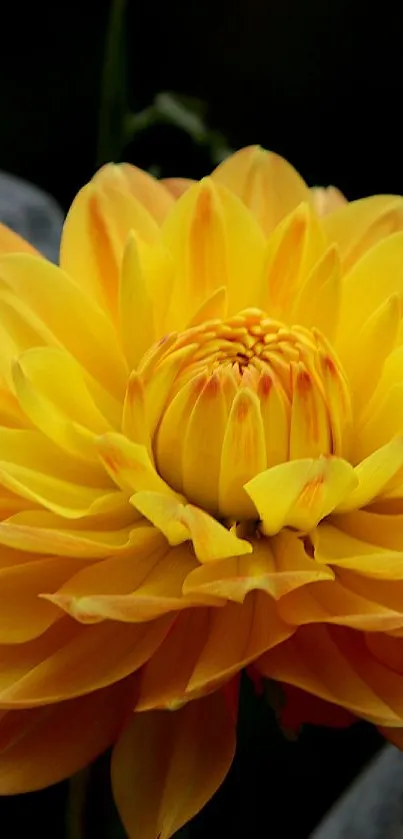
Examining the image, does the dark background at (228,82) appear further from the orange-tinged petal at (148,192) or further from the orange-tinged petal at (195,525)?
the orange-tinged petal at (195,525)

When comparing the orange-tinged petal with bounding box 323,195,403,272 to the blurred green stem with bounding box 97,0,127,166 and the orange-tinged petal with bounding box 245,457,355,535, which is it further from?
the blurred green stem with bounding box 97,0,127,166

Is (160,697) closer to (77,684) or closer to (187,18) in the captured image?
(77,684)

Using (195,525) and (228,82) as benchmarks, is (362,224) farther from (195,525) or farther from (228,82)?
(228,82)

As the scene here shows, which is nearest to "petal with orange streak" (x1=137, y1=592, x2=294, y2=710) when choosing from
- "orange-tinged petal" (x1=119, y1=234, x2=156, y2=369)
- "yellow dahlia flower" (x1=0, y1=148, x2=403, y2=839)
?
"yellow dahlia flower" (x1=0, y1=148, x2=403, y2=839)

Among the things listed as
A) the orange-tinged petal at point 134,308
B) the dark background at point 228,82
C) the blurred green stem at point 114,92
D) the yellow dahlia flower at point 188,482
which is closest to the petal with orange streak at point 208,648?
the yellow dahlia flower at point 188,482

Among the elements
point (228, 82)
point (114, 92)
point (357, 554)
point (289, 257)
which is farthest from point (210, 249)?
point (228, 82)

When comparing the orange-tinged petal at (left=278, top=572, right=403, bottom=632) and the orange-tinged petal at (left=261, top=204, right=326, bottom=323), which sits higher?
the orange-tinged petal at (left=261, top=204, right=326, bottom=323)

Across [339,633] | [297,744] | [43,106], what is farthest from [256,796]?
[43,106]
